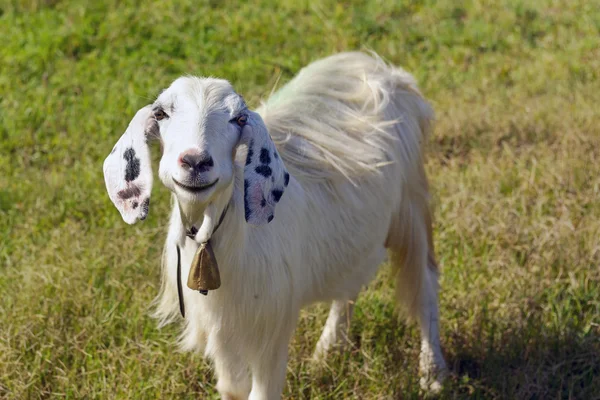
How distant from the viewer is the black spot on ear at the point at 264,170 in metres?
2.86

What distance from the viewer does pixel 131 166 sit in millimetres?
2906

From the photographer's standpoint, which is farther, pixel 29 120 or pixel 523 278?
pixel 29 120

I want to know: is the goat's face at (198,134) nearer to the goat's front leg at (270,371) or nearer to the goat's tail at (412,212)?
the goat's front leg at (270,371)

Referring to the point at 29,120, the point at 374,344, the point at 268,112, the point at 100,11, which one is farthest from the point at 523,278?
the point at 100,11

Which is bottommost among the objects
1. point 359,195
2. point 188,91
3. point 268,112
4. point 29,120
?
point 29,120

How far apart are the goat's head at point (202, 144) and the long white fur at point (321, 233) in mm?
52

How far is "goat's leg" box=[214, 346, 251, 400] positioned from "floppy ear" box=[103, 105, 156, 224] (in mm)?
789

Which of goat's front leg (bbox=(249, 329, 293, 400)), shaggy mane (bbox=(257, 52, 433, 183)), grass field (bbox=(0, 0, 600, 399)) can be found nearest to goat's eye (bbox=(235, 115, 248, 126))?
shaggy mane (bbox=(257, 52, 433, 183))

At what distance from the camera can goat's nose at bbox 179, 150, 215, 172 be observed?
265 centimetres

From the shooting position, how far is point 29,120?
20.2 ft

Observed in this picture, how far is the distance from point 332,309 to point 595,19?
15.7 feet

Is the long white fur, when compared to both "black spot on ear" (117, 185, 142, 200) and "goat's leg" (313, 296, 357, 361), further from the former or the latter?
"black spot on ear" (117, 185, 142, 200)

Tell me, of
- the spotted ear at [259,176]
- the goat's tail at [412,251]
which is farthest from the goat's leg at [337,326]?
the spotted ear at [259,176]

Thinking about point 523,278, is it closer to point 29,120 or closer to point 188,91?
point 188,91
